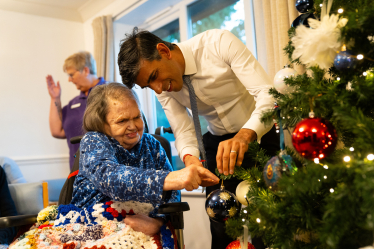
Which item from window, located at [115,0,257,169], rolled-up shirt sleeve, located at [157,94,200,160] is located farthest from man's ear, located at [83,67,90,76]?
rolled-up shirt sleeve, located at [157,94,200,160]

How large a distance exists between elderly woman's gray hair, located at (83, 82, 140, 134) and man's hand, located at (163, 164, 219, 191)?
1.54 feet

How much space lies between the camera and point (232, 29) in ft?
8.80

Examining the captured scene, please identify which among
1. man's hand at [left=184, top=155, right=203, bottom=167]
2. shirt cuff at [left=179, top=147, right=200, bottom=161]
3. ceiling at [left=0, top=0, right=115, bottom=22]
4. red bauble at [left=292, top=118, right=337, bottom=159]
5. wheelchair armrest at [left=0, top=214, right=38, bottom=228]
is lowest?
wheelchair armrest at [left=0, top=214, right=38, bottom=228]

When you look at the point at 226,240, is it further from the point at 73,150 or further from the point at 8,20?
the point at 8,20

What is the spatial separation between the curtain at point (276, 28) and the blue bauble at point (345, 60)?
3.45 ft

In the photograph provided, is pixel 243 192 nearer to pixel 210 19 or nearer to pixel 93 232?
pixel 93 232

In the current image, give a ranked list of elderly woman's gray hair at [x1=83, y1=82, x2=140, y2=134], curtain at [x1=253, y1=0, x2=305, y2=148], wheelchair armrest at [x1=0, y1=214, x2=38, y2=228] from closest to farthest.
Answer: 1. wheelchair armrest at [x1=0, y1=214, x2=38, y2=228]
2. elderly woman's gray hair at [x1=83, y1=82, x2=140, y2=134]
3. curtain at [x1=253, y1=0, x2=305, y2=148]

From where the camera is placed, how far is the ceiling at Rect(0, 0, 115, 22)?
361 cm

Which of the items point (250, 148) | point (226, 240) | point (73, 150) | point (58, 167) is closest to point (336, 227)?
point (250, 148)

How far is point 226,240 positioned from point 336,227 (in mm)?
975

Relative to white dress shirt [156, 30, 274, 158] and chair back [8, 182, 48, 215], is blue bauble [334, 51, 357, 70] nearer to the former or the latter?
white dress shirt [156, 30, 274, 158]

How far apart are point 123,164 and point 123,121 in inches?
7.1

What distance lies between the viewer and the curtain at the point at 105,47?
3523 millimetres

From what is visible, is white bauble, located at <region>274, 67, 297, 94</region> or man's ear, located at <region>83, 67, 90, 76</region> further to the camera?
man's ear, located at <region>83, 67, 90, 76</region>
